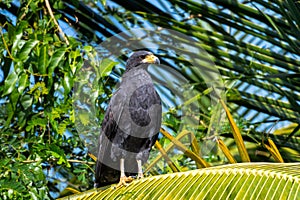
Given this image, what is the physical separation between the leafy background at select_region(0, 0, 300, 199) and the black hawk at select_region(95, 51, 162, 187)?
15 centimetres

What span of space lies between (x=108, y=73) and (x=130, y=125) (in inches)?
15.3

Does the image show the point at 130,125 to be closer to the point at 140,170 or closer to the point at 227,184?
the point at 140,170

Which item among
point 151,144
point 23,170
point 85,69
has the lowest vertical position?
point 151,144

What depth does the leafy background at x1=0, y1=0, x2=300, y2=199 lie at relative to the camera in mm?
4469

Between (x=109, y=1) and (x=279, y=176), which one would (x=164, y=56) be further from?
(x=279, y=176)

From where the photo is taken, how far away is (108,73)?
4328 millimetres

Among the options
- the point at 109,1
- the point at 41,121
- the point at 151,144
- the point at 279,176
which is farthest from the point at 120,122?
the point at 279,176

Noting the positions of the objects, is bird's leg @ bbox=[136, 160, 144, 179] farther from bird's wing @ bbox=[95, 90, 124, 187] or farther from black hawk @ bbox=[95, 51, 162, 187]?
bird's wing @ bbox=[95, 90, 124, 187]

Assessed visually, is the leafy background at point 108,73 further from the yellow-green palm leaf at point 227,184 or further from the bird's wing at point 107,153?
the yellow-green palm leaf at point 227,184

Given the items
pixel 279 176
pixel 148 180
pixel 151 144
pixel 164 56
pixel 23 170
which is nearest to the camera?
pixel 279 176

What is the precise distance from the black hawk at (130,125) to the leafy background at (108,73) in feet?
0.48

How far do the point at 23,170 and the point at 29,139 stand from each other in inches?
19.6

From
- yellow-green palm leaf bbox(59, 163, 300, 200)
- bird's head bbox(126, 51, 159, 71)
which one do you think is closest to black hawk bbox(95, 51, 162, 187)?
bird's head bbox(126, 51, 159, 71)

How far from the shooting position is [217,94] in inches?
190
